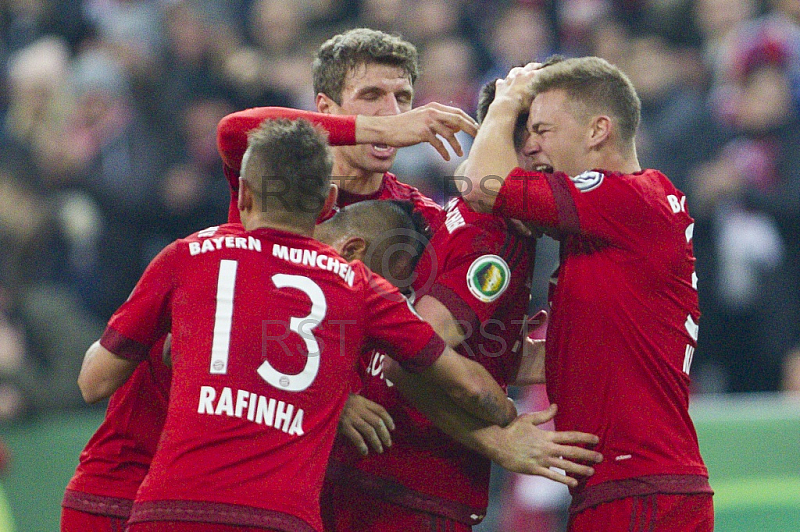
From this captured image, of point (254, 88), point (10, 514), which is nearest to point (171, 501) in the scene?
point (10, 514)

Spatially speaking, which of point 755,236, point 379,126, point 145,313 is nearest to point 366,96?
point 379,126

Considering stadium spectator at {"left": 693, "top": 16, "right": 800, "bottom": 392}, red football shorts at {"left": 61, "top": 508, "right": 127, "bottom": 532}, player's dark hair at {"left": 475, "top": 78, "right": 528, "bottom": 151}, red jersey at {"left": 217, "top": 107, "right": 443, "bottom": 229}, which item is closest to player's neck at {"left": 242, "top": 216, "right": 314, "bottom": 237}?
red jersey at {"left": 217, "top": 107, "right": 443, "bottom": 229}

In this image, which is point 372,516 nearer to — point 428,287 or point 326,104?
point 428,287

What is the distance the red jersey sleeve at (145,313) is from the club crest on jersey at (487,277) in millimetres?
1032

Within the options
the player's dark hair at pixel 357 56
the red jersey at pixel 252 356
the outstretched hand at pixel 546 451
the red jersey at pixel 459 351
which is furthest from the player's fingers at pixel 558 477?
the player's dark hair at pixel 357 56

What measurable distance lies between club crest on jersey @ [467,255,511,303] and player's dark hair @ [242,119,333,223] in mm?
629

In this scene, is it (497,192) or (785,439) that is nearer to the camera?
(497,192)

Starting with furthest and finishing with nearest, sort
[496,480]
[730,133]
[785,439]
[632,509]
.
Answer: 1. [730,133]
2. [496,480]
3. [785,439]
4. [632,509]

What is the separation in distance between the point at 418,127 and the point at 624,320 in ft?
3.14

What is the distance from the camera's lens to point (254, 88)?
8891mm

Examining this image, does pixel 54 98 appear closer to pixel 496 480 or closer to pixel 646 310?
pixel 496 480

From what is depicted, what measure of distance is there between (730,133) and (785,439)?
2.83m

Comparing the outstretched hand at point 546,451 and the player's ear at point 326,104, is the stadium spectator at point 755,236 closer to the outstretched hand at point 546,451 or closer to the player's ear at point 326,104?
the player's ear at point 326,104

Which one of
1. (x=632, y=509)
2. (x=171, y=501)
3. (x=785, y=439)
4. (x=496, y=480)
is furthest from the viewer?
(x=496, y=480)
